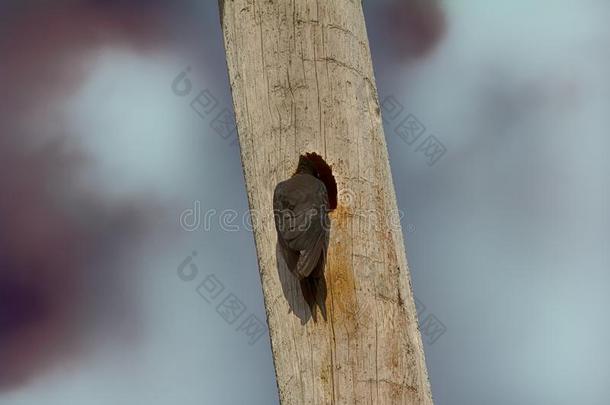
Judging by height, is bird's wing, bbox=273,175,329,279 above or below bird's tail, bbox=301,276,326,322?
above

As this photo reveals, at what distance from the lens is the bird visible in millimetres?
2688

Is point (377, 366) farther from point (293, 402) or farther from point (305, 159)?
point (305, 159)

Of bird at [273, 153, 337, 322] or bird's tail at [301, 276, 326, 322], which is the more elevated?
bird at [273, 153, 337, 322]

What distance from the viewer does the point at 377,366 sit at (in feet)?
8.71

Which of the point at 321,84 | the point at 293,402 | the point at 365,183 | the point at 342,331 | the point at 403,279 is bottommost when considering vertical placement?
the point at 293,402

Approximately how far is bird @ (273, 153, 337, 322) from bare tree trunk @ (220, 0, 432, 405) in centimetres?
3

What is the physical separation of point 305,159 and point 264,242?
253mm

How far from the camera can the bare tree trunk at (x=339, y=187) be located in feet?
8.77

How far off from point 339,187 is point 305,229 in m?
0.18

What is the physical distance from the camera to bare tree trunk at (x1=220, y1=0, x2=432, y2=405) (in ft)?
8.77

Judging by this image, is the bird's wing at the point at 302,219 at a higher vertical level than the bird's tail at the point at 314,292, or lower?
higher

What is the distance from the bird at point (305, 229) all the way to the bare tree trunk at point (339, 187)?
0.03m

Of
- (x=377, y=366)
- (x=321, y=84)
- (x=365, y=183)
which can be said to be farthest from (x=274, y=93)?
(x=377, y=366)

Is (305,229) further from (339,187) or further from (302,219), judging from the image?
(339,187)
